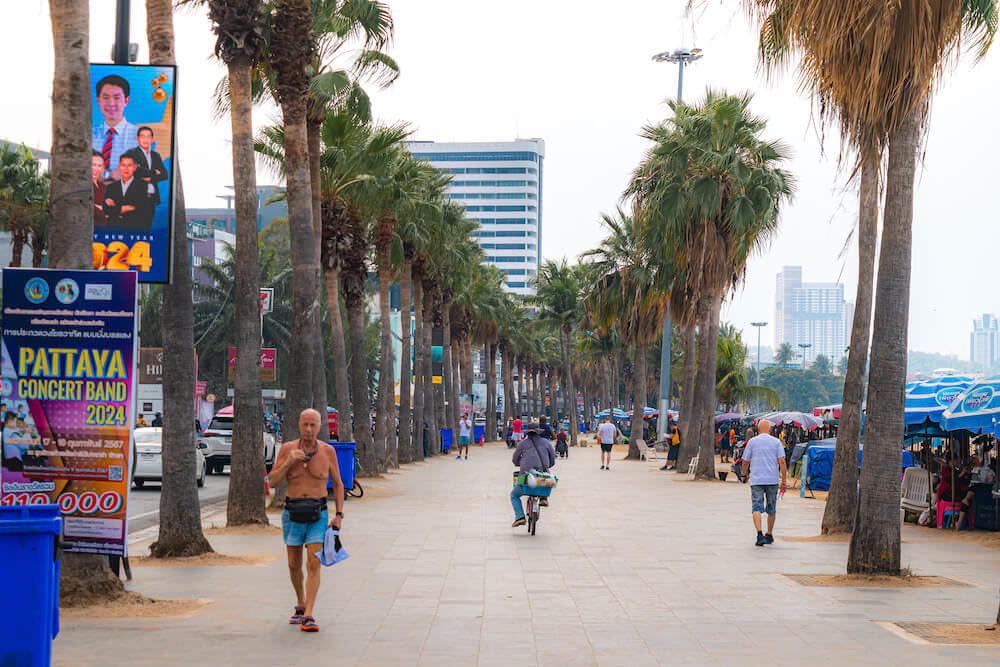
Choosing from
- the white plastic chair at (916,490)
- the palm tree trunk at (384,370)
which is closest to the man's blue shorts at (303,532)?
the white plastic chair at (916,490)

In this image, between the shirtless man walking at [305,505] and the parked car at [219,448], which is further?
the parked car at [219,448]

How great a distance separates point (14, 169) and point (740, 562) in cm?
3473

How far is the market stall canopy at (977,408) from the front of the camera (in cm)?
1695

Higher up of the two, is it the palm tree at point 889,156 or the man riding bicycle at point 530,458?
the palm tree at point 889,156

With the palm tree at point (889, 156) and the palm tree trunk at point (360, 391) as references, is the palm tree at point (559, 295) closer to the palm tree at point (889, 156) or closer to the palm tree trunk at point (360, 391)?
the palm tree trunk at point (360, 391)

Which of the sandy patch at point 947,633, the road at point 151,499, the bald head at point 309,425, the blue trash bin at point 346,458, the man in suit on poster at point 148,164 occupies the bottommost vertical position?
the road at point 151,499

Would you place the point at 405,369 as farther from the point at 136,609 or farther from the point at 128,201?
the point at 136,609

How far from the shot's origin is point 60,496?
9477mm

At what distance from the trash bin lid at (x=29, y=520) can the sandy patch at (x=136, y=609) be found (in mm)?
2389

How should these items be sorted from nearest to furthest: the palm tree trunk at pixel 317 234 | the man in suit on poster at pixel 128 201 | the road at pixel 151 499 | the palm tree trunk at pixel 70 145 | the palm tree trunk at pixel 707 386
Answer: the palm tree trunk at pixel 70 145
the man in suit on poster at pixel 128 201
the road at pixel 151 499
the palm tree trunk at pixel 317 234
the palm tree trunk at pixel 707 386

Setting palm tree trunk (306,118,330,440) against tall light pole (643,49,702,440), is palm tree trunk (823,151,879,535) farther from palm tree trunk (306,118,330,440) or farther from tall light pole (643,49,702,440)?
tall light pole (643,49,702,440)

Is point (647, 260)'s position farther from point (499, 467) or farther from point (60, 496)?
point (60, 496)

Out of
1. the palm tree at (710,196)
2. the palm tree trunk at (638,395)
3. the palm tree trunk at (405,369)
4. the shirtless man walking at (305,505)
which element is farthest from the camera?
the palm tree trunk at (638,395)

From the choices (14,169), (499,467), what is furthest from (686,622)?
(14,169)
